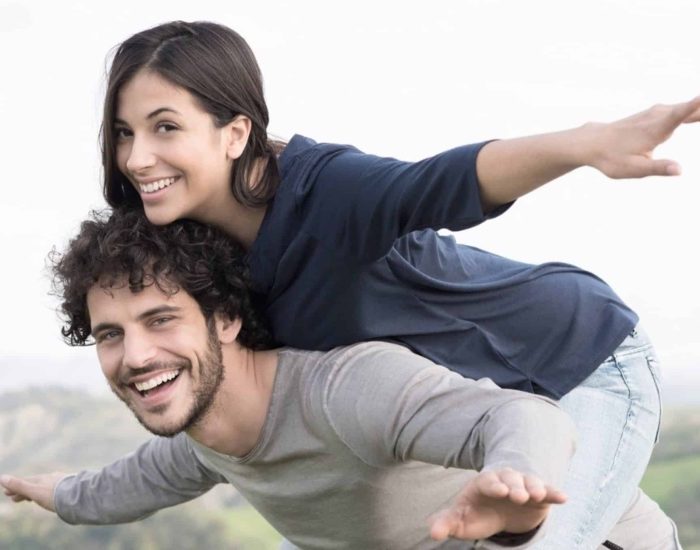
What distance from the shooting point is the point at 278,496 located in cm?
333

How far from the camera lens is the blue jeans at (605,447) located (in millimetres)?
3146

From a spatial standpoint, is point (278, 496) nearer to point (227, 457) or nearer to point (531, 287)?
point (227, 457)

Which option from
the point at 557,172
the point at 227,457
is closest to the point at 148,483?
the point at 227,457

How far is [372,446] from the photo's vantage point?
2.94 meters

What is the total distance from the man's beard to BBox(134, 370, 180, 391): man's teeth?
0.02 m

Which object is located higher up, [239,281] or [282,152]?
[282,152]

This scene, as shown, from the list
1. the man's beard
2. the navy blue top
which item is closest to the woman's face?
the navy blue top

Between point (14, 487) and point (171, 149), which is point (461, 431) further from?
point (14, 487)

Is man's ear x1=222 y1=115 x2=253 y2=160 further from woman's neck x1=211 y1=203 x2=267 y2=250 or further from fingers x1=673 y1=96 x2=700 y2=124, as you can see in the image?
fingers x1=673 y1=96 x2=700 y2=124

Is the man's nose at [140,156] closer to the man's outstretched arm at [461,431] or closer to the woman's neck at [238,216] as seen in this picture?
the woman's neck at [238,216]

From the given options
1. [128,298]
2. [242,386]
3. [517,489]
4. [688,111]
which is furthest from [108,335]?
[688,111]

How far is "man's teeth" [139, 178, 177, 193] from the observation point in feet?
10.1

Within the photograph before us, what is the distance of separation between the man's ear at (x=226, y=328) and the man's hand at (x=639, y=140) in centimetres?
116

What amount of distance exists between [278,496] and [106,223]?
812 millimetres
